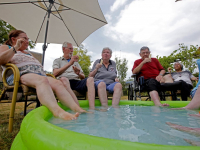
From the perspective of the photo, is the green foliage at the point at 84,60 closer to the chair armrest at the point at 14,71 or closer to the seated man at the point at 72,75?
the seated man at the point at 72,75

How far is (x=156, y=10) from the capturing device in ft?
25.8

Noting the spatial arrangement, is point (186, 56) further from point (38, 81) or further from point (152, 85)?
point (38, 81)

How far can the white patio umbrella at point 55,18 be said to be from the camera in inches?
115

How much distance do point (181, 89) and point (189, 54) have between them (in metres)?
9.95

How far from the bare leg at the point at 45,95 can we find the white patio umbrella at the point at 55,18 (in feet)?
6.17

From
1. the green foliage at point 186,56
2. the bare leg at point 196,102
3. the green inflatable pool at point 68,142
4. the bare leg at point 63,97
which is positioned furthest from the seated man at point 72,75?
the green foliage at point 186,56

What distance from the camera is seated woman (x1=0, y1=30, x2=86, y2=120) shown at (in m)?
1.22

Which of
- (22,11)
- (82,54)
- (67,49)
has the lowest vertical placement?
(67,49)

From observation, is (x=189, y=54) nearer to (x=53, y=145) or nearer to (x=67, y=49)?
(x=67, y=49)

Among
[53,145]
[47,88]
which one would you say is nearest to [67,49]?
[47,88]

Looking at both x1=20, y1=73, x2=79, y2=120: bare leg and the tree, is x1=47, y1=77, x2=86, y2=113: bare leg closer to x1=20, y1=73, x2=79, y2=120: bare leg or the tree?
x1=20, y1=73, x2=79, y2=120: bare leg

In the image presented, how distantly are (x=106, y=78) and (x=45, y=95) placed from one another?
5.10 ft

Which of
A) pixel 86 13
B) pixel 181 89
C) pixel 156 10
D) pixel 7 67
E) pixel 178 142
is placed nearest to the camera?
pixel 178 142

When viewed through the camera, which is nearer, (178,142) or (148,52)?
(178,142)
